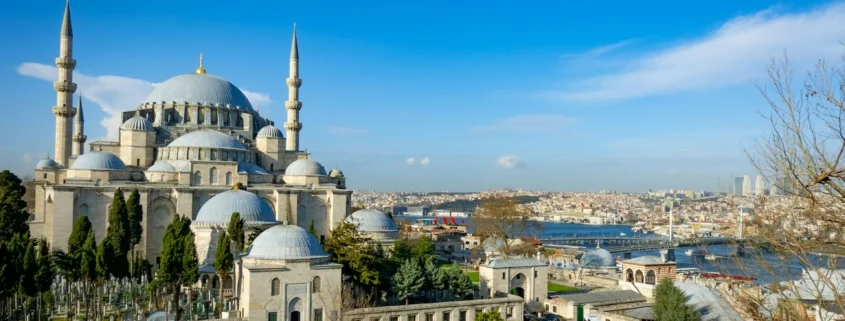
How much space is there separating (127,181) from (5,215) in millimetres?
4939

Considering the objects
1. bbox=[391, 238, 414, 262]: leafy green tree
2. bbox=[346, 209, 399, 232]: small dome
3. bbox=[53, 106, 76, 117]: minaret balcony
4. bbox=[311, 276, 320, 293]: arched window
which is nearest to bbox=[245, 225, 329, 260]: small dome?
bbox=[311, 276, 320, 293]: arched window

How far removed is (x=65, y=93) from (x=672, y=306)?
29.0 metres

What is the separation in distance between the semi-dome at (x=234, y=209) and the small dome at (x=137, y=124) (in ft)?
28.2

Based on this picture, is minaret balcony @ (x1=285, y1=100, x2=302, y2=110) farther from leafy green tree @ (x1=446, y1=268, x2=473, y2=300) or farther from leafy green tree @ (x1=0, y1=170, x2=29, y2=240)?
leafy green tree @ (x1=446, y1=268, x2=473, y2=300)

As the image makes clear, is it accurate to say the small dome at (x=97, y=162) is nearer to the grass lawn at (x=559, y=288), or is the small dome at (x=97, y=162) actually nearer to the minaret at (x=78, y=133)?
the minaret at (x=78, y=133)

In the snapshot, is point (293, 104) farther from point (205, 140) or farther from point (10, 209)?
point (10, 209)

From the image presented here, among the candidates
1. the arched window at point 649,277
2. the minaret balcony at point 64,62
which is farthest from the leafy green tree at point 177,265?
the minaret balcony at point 64,62

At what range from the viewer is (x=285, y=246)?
704 inches

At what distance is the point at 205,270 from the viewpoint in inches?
856

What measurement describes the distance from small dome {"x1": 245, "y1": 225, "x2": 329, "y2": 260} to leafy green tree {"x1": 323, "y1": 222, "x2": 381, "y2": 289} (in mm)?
1466

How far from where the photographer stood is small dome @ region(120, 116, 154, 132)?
30.9m

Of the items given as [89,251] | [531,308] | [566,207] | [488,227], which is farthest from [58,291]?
[566,207]

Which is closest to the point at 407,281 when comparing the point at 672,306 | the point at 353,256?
the point at 353,256

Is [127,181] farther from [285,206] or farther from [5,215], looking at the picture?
[285,206]
